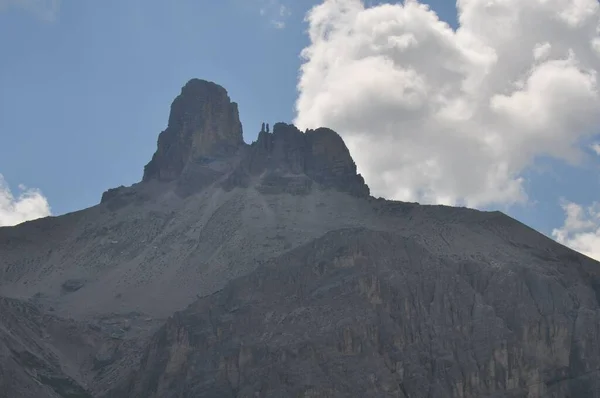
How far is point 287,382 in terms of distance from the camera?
190 m

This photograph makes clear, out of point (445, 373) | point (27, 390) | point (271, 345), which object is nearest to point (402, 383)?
point (445, 373)

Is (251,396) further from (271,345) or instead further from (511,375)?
(511,375)

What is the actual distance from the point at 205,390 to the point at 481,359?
44.6 m

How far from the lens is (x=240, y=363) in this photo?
653ft

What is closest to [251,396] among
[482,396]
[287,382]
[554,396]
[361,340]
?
[287,382]

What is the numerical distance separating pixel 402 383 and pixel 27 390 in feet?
197

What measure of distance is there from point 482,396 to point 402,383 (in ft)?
43.2

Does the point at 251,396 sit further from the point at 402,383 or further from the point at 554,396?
the point at 554,396

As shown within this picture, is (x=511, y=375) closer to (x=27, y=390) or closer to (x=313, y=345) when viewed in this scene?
(x=313, y=345)

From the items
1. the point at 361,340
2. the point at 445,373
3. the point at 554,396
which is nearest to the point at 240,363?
the point at 361,340

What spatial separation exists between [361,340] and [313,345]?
822 centimetres

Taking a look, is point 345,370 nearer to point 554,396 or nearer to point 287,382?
point 287,382

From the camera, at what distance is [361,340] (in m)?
200

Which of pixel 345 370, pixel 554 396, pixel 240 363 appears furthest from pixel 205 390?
pixel 554 396
